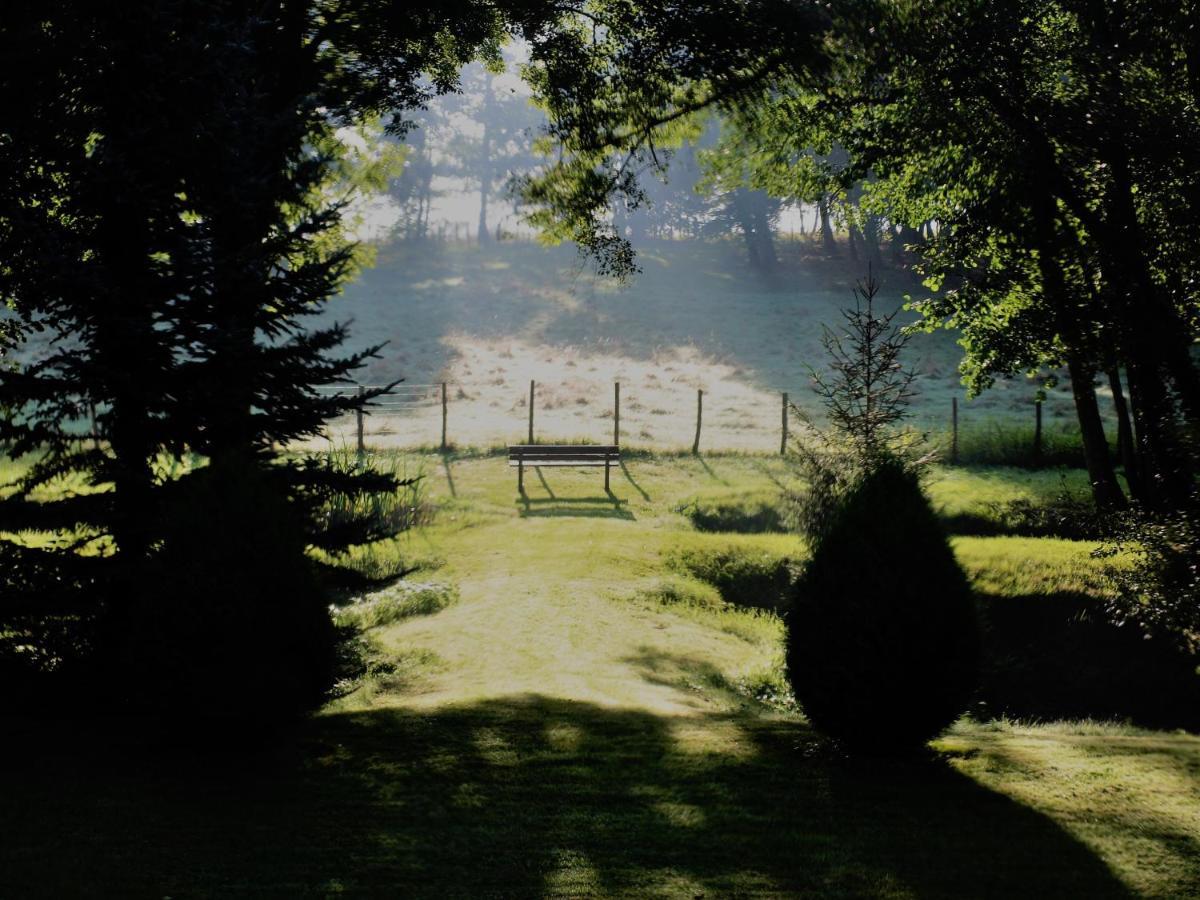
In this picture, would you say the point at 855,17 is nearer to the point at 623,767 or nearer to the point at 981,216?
the point at 981,216

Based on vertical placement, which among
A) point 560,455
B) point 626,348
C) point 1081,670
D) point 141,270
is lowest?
point 1081,670

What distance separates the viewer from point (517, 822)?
6.12 meters

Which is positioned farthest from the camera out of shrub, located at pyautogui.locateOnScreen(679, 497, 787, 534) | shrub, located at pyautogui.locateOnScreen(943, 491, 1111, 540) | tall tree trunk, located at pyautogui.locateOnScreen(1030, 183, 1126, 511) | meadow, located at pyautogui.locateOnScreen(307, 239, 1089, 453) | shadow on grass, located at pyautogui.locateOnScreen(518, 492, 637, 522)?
meadow, located at pyautogui.locateOnScreen(307, 239, 1089, 453)

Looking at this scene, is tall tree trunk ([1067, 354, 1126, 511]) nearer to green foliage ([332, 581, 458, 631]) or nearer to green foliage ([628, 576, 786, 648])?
green foliage ([628, 576, 786, 648])

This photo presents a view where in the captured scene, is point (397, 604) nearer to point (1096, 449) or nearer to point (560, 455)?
point (560, 455)

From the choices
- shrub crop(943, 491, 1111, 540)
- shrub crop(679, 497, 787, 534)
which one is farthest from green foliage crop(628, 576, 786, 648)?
shrub crop(943, 491, 1111, 540)

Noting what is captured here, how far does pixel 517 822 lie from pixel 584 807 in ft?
1.60

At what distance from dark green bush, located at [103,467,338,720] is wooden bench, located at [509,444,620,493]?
1599cm

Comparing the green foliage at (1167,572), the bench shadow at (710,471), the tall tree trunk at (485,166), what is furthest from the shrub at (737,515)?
the tall tree trunk at (485,166)

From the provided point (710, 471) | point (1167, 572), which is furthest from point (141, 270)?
point (710, 471)

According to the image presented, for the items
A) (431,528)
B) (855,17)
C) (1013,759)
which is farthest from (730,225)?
(1013,759)

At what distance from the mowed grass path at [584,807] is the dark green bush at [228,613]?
0.28 m

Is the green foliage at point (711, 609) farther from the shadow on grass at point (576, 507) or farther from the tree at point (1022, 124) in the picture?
the shadow on grass at point (576, 507)

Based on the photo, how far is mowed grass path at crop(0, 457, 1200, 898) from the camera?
5.39m
